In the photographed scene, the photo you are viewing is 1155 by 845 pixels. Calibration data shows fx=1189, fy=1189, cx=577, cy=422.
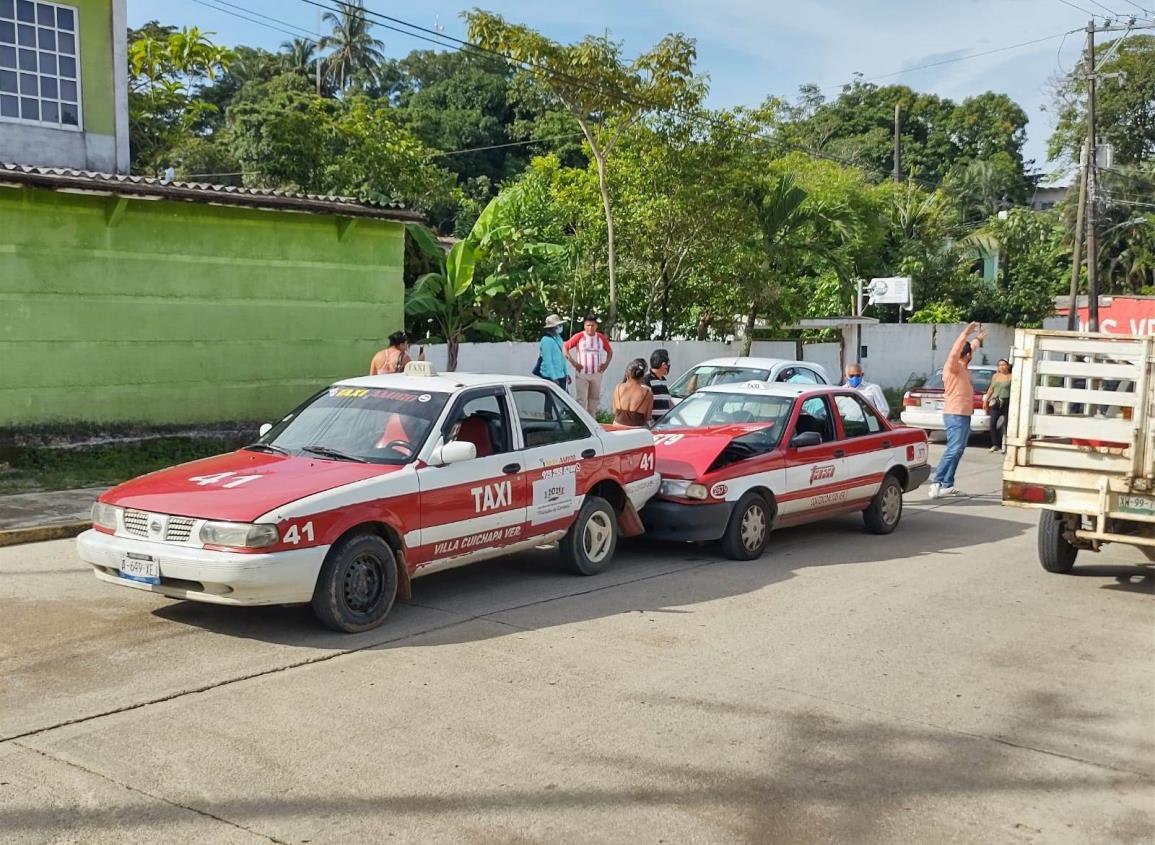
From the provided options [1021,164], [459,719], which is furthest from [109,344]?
[1021,164]

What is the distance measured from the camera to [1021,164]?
7412cm

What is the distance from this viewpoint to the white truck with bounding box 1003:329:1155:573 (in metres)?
8.92

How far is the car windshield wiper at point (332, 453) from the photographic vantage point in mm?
8008

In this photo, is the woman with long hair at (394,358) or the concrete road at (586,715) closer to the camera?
the concrete road at (586,715)

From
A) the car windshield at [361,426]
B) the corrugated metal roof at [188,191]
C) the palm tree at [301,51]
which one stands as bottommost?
the car windshield at [361,426]

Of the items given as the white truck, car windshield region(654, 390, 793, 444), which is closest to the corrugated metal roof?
car windshield region(654, 390, 793, 444)

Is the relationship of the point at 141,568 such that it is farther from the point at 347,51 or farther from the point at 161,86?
the point at 347,51

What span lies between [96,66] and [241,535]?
13.7 metres

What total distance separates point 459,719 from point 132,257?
1113 centimetres

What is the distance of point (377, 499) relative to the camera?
7.46 metres

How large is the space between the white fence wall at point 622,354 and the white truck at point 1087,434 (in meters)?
10.4

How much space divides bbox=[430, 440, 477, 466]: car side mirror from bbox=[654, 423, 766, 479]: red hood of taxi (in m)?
2.76

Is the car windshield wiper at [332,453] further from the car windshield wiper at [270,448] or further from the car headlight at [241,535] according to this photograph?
the car headlight at [241,535]

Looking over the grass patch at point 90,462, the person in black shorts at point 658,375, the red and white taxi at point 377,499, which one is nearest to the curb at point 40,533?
the grass patch at point 90,462
